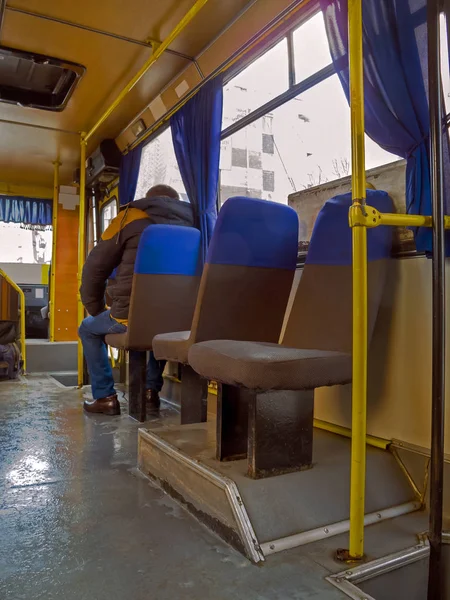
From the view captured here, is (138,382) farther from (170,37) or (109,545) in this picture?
(170,37)

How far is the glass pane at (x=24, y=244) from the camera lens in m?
7.20

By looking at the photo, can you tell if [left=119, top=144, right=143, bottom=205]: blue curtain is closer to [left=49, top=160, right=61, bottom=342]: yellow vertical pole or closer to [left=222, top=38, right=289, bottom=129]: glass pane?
[left=49, top=160, right=61, bottom=342]: yellow vertical pole

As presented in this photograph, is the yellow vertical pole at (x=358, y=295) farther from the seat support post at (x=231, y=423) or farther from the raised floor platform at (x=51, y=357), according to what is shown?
the raised floor platform at (x=51, y=357)

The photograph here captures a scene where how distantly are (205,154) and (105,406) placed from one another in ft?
A: 6.44

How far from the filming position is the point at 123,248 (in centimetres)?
310

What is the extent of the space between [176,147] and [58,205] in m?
3.35

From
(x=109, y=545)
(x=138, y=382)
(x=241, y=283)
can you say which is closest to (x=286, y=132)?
(x=241, y=283)

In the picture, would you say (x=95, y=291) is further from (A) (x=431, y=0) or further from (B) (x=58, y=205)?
(B) (x=58, y=205)

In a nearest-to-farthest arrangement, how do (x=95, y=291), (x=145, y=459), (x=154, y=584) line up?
(x=154, y=584)
(x=145, y=459)
(x=95, y=291)

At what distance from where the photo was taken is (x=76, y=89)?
4301mm

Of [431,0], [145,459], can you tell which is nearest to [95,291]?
[145,459]

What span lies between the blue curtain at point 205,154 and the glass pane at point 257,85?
84 millimetres

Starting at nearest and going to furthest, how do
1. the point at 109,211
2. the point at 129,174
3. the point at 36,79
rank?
the point at 36,79
the point at 129,174
the point at 109,211

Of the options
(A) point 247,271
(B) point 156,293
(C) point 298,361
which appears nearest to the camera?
(C) point 298,361
